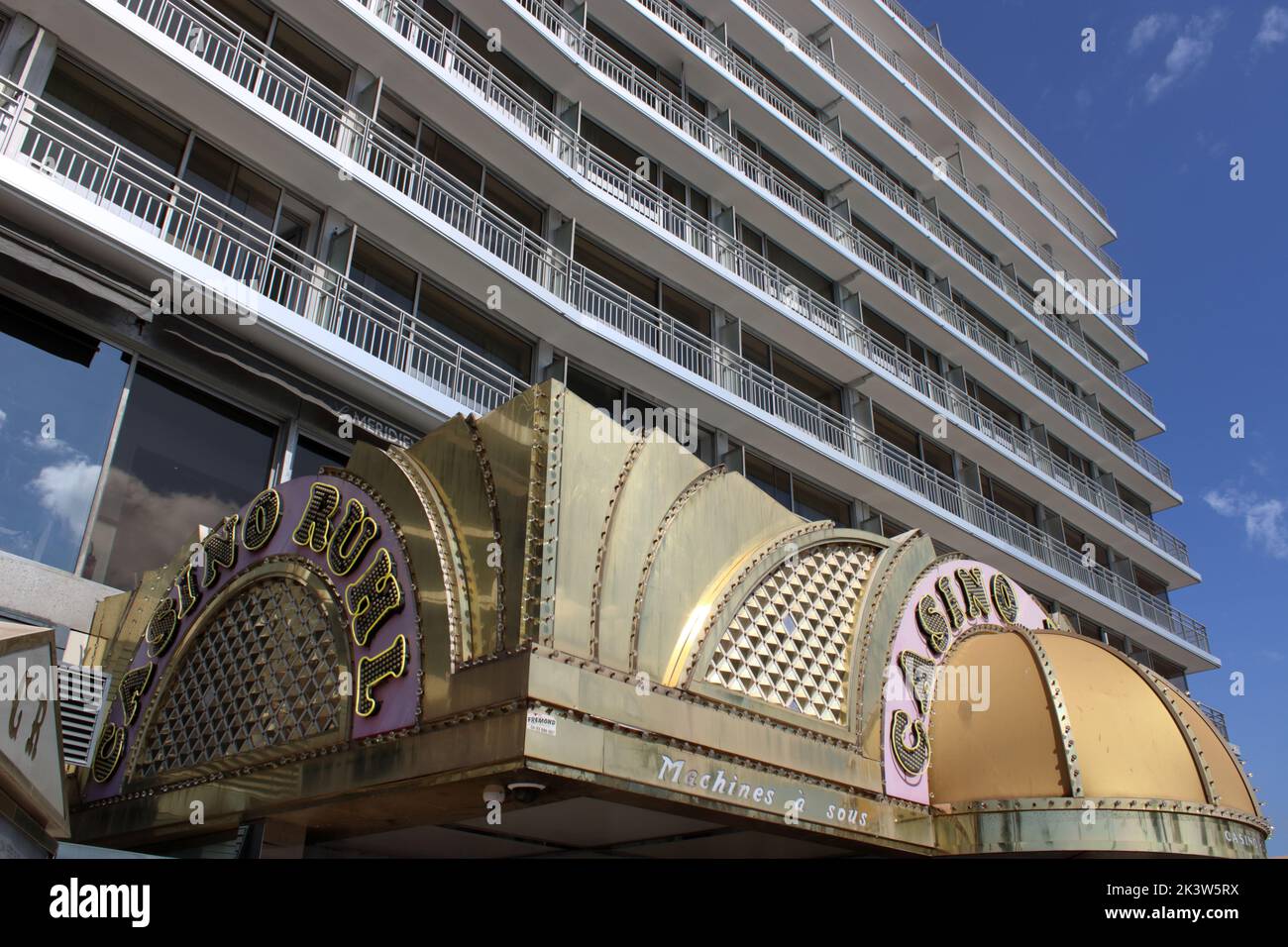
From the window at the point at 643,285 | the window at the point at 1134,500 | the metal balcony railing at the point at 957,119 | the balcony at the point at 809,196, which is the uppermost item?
the metal balcony railing at the point at 957,119

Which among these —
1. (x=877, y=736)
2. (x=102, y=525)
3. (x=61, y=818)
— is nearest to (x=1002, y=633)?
(x=877, y=736)

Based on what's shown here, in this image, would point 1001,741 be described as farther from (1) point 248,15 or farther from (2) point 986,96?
(2) point 986,96

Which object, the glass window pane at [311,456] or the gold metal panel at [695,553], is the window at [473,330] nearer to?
the glass window pane at [311,456]

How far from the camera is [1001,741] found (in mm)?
7598

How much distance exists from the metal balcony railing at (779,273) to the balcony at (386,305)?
196 cm

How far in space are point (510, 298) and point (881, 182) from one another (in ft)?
50.4

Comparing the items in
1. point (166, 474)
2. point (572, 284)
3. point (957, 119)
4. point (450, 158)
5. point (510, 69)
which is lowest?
point (166, 474)

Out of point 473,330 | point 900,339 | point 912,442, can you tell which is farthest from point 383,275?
point 900,339

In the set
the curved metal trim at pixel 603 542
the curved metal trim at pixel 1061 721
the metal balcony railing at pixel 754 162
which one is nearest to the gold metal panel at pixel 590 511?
the curved metal trim at pixel 603 542

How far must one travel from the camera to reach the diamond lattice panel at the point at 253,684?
6.33 meters

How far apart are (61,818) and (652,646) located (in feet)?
11.0

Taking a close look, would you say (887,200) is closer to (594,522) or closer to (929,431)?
(929,431)

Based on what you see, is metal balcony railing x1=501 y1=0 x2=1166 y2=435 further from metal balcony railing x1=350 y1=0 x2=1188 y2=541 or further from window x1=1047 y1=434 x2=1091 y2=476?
window x1=1047 y1=434 x2=1091 y2=476
